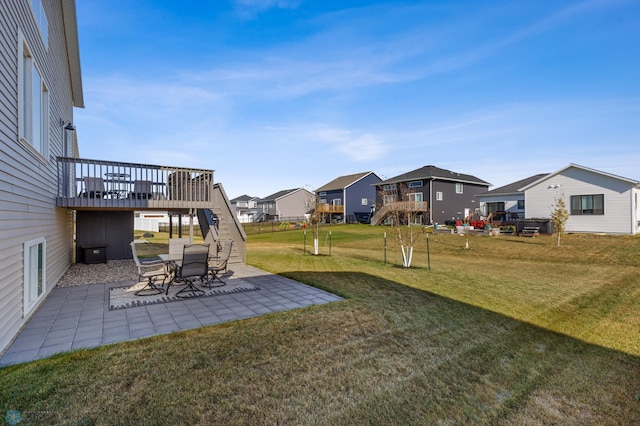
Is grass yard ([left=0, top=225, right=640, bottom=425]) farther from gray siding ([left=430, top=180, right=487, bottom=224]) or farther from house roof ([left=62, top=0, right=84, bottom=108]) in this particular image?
gray siding ([left=430, top=180, right=487, bottom=224])

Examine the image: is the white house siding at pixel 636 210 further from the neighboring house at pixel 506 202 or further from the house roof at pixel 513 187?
the house roof at pixel 513 187

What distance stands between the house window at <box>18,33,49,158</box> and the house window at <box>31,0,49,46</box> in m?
1.03

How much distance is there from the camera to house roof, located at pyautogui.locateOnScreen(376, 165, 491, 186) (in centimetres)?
3206

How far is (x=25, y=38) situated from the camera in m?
5.27

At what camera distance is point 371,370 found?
3.49 meters

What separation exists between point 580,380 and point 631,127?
19.3 m

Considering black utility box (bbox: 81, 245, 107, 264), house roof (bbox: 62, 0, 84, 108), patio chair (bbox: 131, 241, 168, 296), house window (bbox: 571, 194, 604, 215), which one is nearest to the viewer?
patio chair (bbox: 131, 241, 168, 296)

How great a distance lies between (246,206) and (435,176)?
38286 millimetres

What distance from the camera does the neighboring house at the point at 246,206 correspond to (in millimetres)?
55281

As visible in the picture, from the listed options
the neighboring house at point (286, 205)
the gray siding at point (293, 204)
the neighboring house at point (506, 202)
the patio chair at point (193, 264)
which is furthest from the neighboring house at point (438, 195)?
the patio chair at point (193, 264)

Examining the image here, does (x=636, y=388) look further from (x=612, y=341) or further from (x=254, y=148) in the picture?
(x=254, y=148)

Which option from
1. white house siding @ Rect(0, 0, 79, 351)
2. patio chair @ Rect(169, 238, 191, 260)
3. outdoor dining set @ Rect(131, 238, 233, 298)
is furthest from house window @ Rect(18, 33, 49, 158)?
patio chair @ Rect(169, 238, 191, 260)

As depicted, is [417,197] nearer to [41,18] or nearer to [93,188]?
[93,188]

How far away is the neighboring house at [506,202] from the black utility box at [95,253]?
1168 inches
